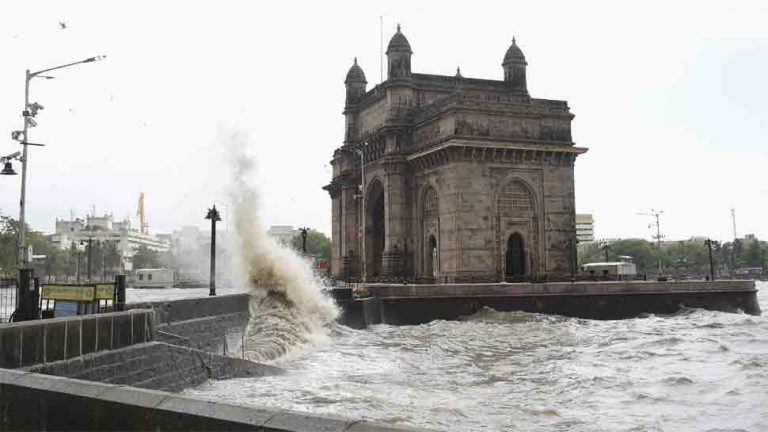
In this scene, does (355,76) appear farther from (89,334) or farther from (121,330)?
(89,334)

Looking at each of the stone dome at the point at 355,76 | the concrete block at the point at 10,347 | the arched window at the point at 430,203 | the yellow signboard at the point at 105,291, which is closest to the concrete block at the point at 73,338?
the concrete block at the point at 10,347

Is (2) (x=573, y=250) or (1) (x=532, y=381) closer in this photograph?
(1) (x=532, y=381)

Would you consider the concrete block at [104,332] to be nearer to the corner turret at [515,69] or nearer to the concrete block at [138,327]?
the concrete block at [138,327]

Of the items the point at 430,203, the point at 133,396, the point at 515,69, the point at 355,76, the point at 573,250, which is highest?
the point at 355,76

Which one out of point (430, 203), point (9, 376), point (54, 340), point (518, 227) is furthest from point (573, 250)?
point (9, 376)

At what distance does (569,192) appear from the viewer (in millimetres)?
42312

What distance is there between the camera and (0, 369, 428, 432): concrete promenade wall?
4816mm

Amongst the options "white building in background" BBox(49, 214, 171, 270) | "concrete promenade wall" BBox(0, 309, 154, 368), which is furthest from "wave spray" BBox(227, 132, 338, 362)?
"white building in background" BBox(49, 214, 171, 270)

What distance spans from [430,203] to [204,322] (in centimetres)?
2754

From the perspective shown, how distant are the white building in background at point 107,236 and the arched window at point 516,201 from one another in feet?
298

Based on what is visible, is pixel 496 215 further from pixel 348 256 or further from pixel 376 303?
pixel 348 256

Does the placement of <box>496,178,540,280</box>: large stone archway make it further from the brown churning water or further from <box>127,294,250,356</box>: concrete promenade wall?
<box>127,294,250,356</box>: concrete promenade wall

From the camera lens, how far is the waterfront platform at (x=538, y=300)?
104 ft

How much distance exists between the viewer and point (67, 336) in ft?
30.3
